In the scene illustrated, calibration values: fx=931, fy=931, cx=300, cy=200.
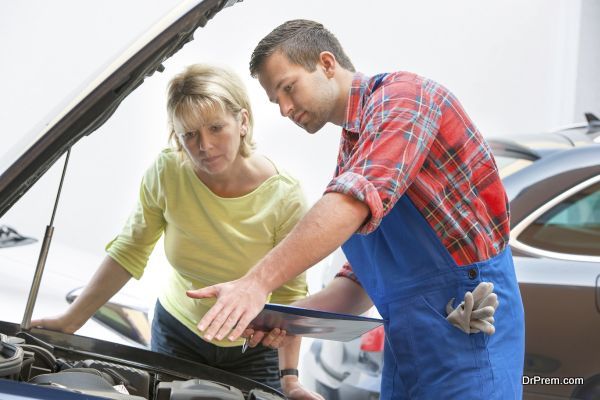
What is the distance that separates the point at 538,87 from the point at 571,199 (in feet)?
21.0

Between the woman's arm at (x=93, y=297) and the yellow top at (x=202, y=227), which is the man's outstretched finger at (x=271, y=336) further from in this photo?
the woman's arm at (x=93, y=297)

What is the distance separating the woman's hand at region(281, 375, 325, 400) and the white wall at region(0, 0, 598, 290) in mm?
4635

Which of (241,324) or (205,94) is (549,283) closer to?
(205,94)

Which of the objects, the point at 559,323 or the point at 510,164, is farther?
the point at 510,164

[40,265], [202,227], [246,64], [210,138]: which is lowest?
[40,265]

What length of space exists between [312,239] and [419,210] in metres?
0.37

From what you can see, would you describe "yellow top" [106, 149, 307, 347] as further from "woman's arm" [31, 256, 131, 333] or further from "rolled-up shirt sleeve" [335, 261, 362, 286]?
"rolled-up shirt sleeve" [335, 261, 362, 286]

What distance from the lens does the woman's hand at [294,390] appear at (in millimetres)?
2312

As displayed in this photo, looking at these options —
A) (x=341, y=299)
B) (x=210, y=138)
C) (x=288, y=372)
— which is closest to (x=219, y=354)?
(x=288, y=372)

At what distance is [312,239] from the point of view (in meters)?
1.67

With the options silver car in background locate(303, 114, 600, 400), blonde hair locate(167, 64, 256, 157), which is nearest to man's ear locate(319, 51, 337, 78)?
blonde hair locate(167, 64, 256, 157)

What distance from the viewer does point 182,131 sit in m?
2.54

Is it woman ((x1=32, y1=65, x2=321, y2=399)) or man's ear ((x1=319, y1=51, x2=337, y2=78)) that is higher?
man's ear ((x1=319, y1=51, x2=337, y2=78))

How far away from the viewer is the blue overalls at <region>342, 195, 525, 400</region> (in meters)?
1.97
